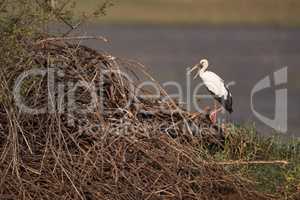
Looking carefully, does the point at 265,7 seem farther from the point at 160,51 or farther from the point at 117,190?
the point at 117,190

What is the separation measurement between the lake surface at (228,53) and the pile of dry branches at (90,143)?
4.30 m

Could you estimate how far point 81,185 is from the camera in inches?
374

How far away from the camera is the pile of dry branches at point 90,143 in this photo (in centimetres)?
957

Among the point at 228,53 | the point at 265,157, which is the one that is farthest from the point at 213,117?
the point at 228,53

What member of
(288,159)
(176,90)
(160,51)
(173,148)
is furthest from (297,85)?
(173,148)

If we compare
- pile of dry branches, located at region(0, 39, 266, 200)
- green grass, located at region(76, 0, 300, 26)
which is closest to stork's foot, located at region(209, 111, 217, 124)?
pile of dry branches, located at region(0, 39, 266, 200)

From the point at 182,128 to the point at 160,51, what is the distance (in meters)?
11.5

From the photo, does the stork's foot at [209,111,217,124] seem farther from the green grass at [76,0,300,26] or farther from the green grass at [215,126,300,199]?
the green grass at [76,0,300,26]
